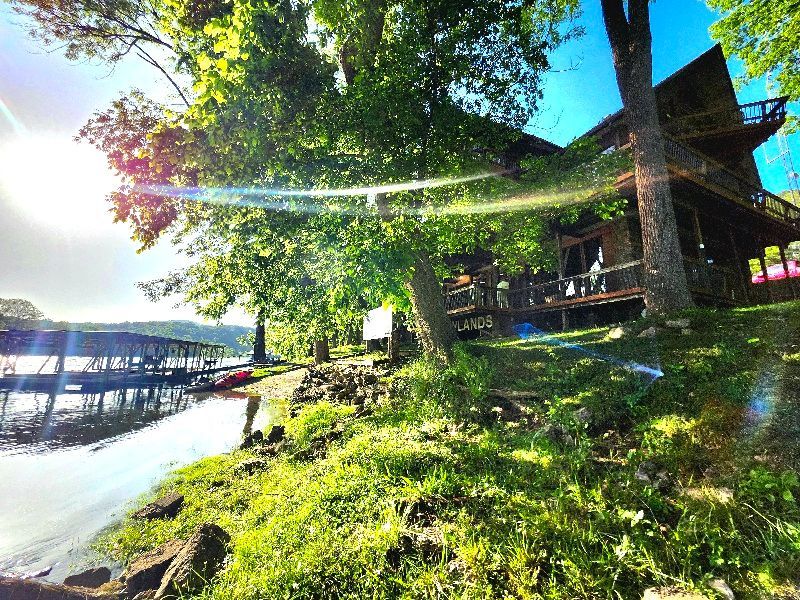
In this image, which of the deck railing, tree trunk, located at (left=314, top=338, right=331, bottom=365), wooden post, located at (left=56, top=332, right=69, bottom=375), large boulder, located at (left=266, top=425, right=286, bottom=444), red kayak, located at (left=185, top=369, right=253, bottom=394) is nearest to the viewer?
large boulder, located at (left=266, top=425, right=286, bottom=444)

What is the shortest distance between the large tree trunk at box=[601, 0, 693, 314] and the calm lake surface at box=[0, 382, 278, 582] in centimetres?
1246

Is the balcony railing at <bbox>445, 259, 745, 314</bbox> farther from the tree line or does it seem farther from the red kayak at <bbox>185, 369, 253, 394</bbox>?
the red kayak at <bbox>185, 369, 253, 394</bbox>

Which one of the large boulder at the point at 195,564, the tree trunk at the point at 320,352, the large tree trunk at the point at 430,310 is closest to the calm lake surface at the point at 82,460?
the large boulder at the point at 195,564

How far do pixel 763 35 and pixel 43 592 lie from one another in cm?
2703

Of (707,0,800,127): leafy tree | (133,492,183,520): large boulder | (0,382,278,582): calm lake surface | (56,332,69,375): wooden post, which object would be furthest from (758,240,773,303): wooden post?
(56,332,69,375): wooden post

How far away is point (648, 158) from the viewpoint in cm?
916

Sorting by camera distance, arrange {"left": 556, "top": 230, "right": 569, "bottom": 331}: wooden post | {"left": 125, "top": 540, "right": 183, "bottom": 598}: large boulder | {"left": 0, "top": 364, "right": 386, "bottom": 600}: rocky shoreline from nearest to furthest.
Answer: {"left": 0, "top": 364, "right": 386, "bottom": 600}: rocky shoreline
{"left": 125, "top": 540, "right": 183, "bottom": 598}: large boulder
{"left": 556, "top": 230, "right": 569, "bottom": 331}: wooden post

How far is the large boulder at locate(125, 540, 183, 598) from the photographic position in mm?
4316

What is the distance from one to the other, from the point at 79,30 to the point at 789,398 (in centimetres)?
2102

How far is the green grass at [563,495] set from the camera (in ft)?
10.4

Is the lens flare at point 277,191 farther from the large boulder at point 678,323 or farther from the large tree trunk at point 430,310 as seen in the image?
the large boulder at point 678,323

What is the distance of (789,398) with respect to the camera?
177 inches

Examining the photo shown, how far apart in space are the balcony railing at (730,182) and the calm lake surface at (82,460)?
19.6 m

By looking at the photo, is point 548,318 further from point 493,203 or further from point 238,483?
point 238,483
